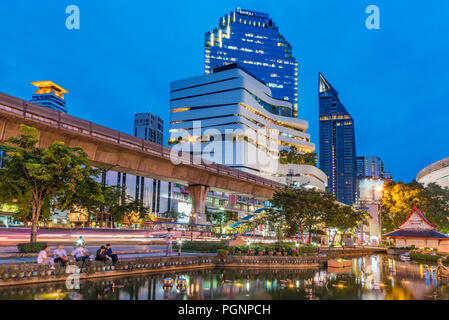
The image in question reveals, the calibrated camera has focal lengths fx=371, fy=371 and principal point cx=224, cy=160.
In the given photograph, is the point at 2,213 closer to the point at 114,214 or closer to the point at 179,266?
the point at 114,214

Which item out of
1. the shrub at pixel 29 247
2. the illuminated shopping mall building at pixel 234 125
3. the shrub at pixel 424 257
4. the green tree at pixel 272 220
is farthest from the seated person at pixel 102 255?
the illuminated shopping mall building at pixel 234 125

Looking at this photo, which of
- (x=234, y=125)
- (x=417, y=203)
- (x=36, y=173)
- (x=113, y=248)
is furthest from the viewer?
(x=234, y=125)

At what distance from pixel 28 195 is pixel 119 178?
84.5 metres

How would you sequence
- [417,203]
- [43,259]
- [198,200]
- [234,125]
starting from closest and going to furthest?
[43,259] → [198,200] → [417,203] → [234,125]

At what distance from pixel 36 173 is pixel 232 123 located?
106983 mm

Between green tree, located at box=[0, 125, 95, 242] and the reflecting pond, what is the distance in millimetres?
7521

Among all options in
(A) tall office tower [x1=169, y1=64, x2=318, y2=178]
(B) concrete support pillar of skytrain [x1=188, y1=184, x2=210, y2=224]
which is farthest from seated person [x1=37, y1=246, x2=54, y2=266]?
(A) tall office tower [x1=169, y1=64, x2=318, y2=178]

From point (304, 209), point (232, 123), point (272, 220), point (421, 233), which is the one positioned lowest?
point (421, 233)

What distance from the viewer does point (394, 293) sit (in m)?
19.0

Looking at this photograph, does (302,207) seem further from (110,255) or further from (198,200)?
(110,255)

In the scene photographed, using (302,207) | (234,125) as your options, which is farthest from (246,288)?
(234,125)

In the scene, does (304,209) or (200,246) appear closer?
(200,246)

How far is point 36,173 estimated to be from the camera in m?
22.8

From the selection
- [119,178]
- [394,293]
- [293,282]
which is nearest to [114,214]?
[119,178]
